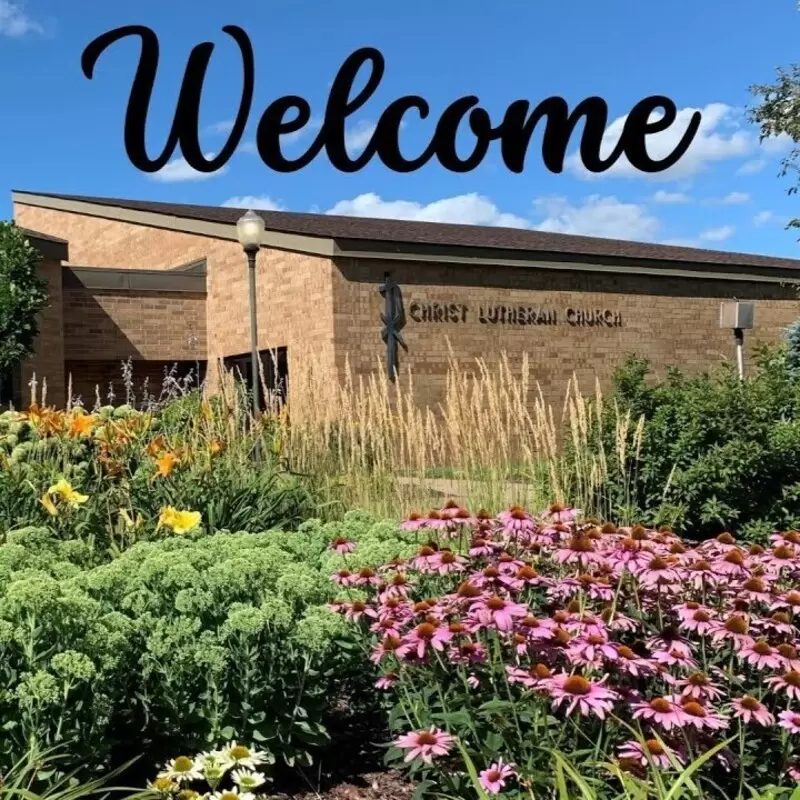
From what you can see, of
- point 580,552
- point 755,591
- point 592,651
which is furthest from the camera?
point 580,552

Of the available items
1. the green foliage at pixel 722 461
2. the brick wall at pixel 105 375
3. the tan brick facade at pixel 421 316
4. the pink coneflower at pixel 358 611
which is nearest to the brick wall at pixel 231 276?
the tan brick facade at pixel 421 316

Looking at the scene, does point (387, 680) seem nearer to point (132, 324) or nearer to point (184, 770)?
point (184, 770)

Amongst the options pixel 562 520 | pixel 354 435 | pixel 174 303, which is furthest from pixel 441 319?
pixel 562 520

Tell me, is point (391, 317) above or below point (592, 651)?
above

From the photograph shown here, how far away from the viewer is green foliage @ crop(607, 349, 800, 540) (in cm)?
578

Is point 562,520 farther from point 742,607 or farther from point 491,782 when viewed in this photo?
point 491,782

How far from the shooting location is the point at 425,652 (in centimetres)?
256

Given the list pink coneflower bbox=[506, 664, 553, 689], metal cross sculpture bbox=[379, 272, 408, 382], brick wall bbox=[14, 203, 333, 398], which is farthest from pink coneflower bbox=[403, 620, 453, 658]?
metal cross sculpture bbox=[379, 272, 408, 382]

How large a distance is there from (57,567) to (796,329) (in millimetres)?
12046

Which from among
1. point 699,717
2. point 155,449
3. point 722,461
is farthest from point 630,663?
point 722,461

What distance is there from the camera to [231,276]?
59.0 ft

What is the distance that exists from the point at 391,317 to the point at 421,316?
615 mm

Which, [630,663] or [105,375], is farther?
[105,375]

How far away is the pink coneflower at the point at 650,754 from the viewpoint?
2.22 meters
